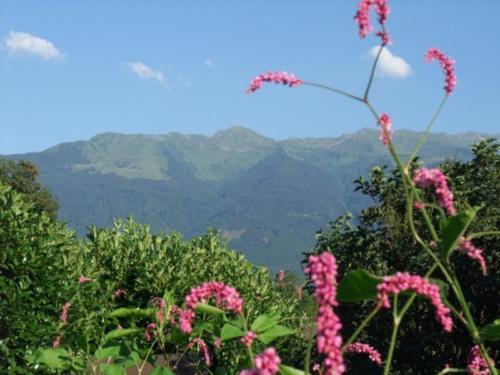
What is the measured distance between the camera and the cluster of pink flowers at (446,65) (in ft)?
9.25

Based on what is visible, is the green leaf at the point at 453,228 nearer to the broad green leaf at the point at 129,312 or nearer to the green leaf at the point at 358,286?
the green leaf at the point at 358,286

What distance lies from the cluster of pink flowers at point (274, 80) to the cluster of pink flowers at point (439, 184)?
578 mm

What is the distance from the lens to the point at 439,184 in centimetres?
259

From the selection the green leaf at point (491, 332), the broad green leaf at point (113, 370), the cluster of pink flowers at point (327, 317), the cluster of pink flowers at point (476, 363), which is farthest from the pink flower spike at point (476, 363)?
the broad green leaf at point (113, 370)

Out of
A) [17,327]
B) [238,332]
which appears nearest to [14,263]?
[17,327]

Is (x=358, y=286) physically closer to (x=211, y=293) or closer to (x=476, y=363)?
(x=211, y=293)

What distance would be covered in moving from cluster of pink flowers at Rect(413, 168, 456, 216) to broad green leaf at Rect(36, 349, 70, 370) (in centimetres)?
290

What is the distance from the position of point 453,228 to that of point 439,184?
7.5 inches

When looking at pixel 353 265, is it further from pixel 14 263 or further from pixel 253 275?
pixel 14 263

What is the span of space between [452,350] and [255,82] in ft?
44.1

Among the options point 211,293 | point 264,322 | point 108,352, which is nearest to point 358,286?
point 211,293

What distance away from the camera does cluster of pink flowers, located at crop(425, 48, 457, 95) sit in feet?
9.25

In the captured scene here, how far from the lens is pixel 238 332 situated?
157 inches

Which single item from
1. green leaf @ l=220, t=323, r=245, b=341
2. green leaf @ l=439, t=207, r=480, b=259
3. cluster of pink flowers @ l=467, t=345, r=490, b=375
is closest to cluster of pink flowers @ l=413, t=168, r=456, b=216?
green leaf @ l=439, t=207, r=480, b=259
